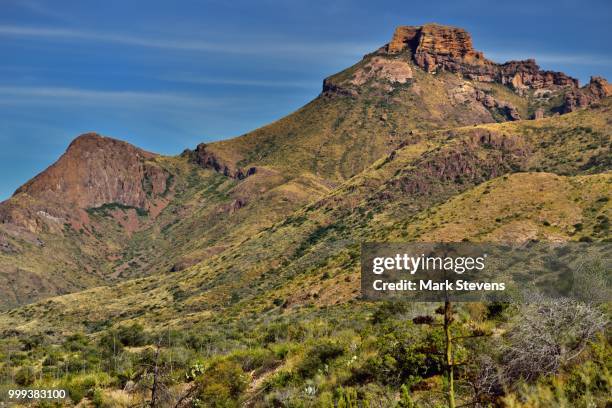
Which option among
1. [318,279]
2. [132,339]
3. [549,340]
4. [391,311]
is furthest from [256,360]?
[318,279]

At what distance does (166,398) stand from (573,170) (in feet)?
359

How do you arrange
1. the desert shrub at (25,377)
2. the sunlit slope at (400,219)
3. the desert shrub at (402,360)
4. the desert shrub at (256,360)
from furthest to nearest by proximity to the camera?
the sunlit slope at (400,219) < the desert shrub at (25,377) < the desert shrub at (256,360) < the desert shrub at (402,360)

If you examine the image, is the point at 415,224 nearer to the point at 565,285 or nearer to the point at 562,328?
the point at 565,285

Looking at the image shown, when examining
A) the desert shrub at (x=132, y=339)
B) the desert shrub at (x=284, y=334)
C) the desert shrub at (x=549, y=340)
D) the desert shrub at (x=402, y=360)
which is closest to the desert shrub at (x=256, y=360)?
the desert shrub at (x=284, y=334)

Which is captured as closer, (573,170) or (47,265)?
(573,170)

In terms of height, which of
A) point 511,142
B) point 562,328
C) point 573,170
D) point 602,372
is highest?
point 511,142

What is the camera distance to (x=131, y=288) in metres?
143

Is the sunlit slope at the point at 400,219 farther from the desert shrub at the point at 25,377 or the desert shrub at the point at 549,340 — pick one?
the desert shrub at the point at 549,340

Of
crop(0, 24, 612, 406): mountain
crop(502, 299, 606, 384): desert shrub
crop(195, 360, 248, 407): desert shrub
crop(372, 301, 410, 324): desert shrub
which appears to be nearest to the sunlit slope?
crop(0, 24, 612, 406): mountain

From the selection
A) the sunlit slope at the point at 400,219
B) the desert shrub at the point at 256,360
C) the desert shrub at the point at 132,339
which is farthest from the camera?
the sunlit slope at the point at 400,219

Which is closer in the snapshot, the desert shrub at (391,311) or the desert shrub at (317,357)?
the desert shrub at (317,357)

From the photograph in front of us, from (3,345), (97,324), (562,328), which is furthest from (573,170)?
(562,328)

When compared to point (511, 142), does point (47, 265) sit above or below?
below

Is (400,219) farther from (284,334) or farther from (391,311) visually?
(284,334)
